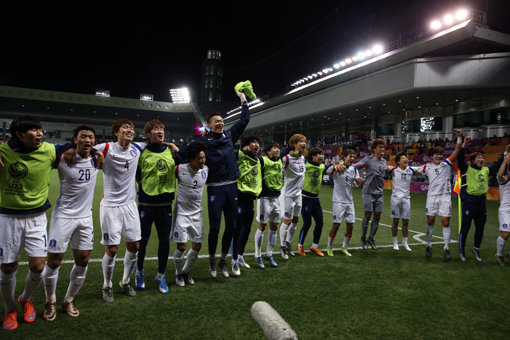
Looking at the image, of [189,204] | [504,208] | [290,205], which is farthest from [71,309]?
[504,208]

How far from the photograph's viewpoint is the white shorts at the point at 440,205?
6562 millimetres

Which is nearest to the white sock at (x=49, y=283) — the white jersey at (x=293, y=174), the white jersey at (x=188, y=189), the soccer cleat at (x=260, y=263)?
the white jersey at (x=188, y=189)

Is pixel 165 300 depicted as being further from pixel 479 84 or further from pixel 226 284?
pixel 479 84

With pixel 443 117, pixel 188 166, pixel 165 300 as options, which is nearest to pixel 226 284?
pixel 165 300

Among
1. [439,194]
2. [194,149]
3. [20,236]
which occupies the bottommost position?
[20,236]

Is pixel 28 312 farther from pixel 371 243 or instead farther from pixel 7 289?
pixel 371 243

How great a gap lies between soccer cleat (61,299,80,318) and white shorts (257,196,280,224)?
10.1 ft

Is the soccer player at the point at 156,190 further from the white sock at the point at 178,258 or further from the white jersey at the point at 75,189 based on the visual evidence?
the white jersey at the point at 75,189

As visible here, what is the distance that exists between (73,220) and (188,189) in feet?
4.77

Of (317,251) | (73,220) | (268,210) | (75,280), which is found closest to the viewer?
(73,220)

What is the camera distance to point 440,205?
6652 mm

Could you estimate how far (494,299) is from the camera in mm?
4375

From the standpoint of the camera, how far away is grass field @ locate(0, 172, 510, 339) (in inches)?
130

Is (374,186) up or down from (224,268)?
up
